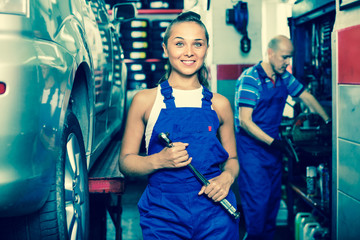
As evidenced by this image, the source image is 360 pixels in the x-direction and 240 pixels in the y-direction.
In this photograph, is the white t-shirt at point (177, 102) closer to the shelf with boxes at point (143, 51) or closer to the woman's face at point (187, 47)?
the woman's face at point (187, 47)

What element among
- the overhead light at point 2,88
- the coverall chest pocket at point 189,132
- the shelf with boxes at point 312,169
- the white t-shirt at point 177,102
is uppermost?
the overhead light at point 2,88

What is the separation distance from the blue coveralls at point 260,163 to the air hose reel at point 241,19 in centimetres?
146

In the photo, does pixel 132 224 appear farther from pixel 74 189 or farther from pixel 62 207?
pixel 62 207

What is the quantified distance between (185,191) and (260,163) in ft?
6.44

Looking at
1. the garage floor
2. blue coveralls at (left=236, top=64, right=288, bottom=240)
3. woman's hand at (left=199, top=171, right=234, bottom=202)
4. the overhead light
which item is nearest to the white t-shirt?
woman's hand at (left=199, top=171, right=234, bottom=202)

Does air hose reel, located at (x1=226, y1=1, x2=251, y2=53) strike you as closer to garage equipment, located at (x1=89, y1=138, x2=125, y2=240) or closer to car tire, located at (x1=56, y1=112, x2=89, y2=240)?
garage equipment, located at (x1=89, y1=138, x2=125, y2=240)

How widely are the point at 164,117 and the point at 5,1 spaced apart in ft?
2.45

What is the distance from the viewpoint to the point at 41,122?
56.7 inches

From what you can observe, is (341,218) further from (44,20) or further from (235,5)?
(235,5)

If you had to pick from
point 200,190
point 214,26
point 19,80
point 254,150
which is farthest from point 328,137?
point 19,80

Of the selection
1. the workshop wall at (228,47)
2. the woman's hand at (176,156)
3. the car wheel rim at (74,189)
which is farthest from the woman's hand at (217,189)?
the workshop wall at (228,47)

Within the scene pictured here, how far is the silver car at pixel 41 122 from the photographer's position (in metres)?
1.36

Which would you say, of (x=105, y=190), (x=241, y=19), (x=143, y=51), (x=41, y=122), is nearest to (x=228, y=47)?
(x=241, y=19)

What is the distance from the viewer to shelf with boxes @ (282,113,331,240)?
3.20 metres
